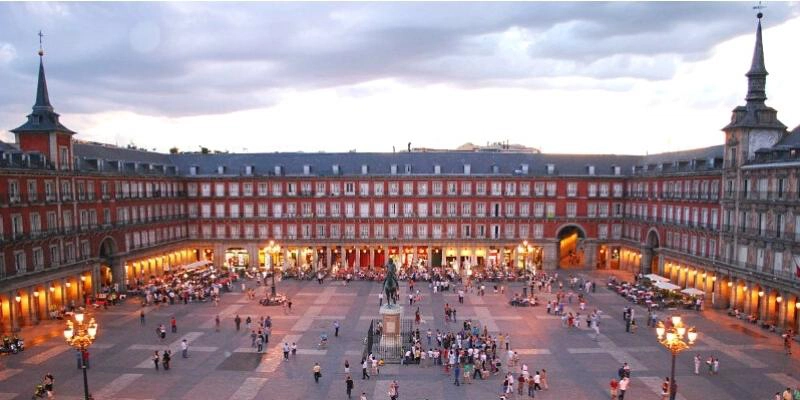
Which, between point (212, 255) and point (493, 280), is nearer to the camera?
point (493, 280)

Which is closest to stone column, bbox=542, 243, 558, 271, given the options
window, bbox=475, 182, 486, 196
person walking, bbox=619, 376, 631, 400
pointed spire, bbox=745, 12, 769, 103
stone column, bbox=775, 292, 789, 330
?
window, bbox=475, 182, 486, 196

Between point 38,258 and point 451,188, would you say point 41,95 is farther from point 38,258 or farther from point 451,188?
point 451,188

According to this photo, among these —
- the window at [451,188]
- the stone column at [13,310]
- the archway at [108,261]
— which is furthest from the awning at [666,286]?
the stone column at [13,310]

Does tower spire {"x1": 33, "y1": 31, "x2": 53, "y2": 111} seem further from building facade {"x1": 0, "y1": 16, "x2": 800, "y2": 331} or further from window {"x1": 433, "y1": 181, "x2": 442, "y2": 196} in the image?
window {"x1": 433, "y1": 181, "x2": 442, "y2": 196}

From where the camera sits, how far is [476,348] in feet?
123

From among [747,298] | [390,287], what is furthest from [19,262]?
[747,298]

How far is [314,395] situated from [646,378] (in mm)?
19997

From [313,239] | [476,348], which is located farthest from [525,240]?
[476,348]

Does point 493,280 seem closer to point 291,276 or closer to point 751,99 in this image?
point 291,276

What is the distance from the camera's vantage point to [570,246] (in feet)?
283

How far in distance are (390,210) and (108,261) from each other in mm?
35552

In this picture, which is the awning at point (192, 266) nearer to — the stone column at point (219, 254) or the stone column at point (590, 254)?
the stone column at point (219, 254)

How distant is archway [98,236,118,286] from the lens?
6225 cm

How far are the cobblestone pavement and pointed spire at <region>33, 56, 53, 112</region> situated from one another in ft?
67.7
